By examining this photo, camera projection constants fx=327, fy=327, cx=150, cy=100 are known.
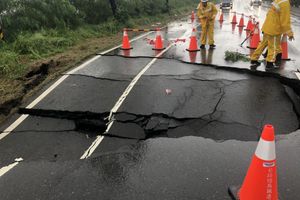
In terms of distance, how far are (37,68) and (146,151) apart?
5759 millimetres

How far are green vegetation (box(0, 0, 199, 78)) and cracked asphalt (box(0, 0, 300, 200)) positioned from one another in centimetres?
239

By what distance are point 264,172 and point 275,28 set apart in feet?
20.4

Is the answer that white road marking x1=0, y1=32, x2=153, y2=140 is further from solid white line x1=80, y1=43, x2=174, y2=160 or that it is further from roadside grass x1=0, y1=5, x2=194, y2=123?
solid white line x1=80, y1=43, x2=174, y2=160

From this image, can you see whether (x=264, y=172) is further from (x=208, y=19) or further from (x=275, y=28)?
(x=208, y=19)

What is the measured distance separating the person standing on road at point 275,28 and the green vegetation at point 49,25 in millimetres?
6501

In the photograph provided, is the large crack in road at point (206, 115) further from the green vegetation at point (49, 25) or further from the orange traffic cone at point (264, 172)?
the green vegetation at point (49, 25)

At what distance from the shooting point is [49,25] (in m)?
13.7

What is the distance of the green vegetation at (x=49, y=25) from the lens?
10215mm

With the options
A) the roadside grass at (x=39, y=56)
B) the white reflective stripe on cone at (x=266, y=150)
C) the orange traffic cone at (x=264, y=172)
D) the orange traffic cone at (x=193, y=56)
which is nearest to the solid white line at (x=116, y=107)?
the orange traffic cone at (x=193, y=56)

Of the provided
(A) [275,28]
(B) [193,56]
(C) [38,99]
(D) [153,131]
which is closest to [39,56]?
(C) [38,99]

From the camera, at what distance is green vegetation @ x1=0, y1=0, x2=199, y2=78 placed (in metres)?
10.2

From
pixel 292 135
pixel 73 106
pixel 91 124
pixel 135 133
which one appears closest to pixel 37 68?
pixel 73 106

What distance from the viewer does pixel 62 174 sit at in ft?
12.8

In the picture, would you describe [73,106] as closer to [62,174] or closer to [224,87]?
[62,174]
